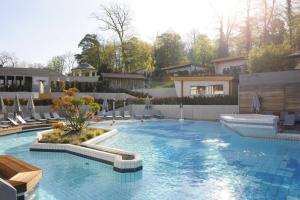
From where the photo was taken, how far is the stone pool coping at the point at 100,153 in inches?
360

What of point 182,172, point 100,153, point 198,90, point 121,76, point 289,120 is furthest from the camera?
point 121,76

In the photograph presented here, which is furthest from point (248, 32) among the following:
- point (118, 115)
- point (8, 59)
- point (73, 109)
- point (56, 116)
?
point (8, 59)

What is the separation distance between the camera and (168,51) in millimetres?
55562

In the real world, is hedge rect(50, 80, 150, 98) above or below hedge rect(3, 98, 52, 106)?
above

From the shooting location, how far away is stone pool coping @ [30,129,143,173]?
360 inches

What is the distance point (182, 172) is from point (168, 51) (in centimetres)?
4764

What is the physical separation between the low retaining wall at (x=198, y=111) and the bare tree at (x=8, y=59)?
152 ft

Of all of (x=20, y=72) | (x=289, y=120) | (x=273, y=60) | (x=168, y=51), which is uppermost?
(x=168, y=51)

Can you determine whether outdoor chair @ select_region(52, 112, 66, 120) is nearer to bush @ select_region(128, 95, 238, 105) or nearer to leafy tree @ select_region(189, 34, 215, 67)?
bush @ select_region(128, 95, 238, 105)

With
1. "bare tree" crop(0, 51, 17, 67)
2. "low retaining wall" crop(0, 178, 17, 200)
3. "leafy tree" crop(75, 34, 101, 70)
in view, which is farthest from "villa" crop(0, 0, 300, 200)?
"bare tree" crop(0, 51, 17, 67)

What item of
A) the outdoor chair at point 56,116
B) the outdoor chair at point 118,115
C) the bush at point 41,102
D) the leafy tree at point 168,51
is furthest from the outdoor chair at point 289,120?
the leafy tree at point 168,51

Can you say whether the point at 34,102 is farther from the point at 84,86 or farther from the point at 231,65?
the point at 231,65

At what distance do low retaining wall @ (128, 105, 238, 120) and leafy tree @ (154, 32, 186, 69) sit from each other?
1081 inches

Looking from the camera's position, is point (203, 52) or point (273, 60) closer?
point (273, 60)
